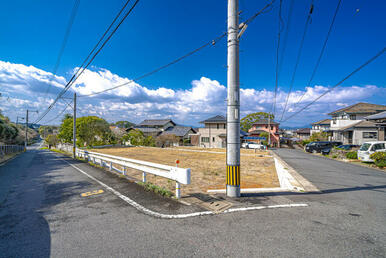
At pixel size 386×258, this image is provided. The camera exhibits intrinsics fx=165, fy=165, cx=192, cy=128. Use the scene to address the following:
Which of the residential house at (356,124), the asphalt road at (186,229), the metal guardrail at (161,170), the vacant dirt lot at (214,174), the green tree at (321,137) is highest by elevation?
the residential house at (356,124)

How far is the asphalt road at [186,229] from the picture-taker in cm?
251

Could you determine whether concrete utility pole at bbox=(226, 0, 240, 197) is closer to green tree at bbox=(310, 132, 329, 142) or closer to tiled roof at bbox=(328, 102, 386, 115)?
green tree at bbox=(310, 132, 329, 142)

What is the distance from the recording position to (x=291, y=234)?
115 inches

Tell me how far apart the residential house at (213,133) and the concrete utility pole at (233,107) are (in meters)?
29.1

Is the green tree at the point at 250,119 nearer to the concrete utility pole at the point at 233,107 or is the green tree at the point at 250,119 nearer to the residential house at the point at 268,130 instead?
the residential house at the point at 268,130

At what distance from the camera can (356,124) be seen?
25.6 metres

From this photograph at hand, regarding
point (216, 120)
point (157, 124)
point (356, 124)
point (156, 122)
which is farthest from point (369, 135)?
point (156, 122)

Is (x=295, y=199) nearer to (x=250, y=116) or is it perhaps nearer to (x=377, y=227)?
(x=377, y=227)

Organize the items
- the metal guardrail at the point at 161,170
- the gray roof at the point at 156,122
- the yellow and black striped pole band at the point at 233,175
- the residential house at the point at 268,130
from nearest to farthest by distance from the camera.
→ the metal guardrail at the point at 161,170
the yellow and black striped pole band at the point at 233,175
the residential house at the point at 268,130
the gray roof at the point at 156,122

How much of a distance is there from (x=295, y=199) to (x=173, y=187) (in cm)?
382

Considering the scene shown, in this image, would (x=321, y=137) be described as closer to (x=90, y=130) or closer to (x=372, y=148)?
(x=372, y=148)

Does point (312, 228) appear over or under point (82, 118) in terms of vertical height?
under

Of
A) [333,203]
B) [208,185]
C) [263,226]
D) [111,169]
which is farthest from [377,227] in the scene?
[111,169]

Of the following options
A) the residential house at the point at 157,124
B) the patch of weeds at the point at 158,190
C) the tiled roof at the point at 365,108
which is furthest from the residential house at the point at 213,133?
the patch of weeds at the point at 158,190
